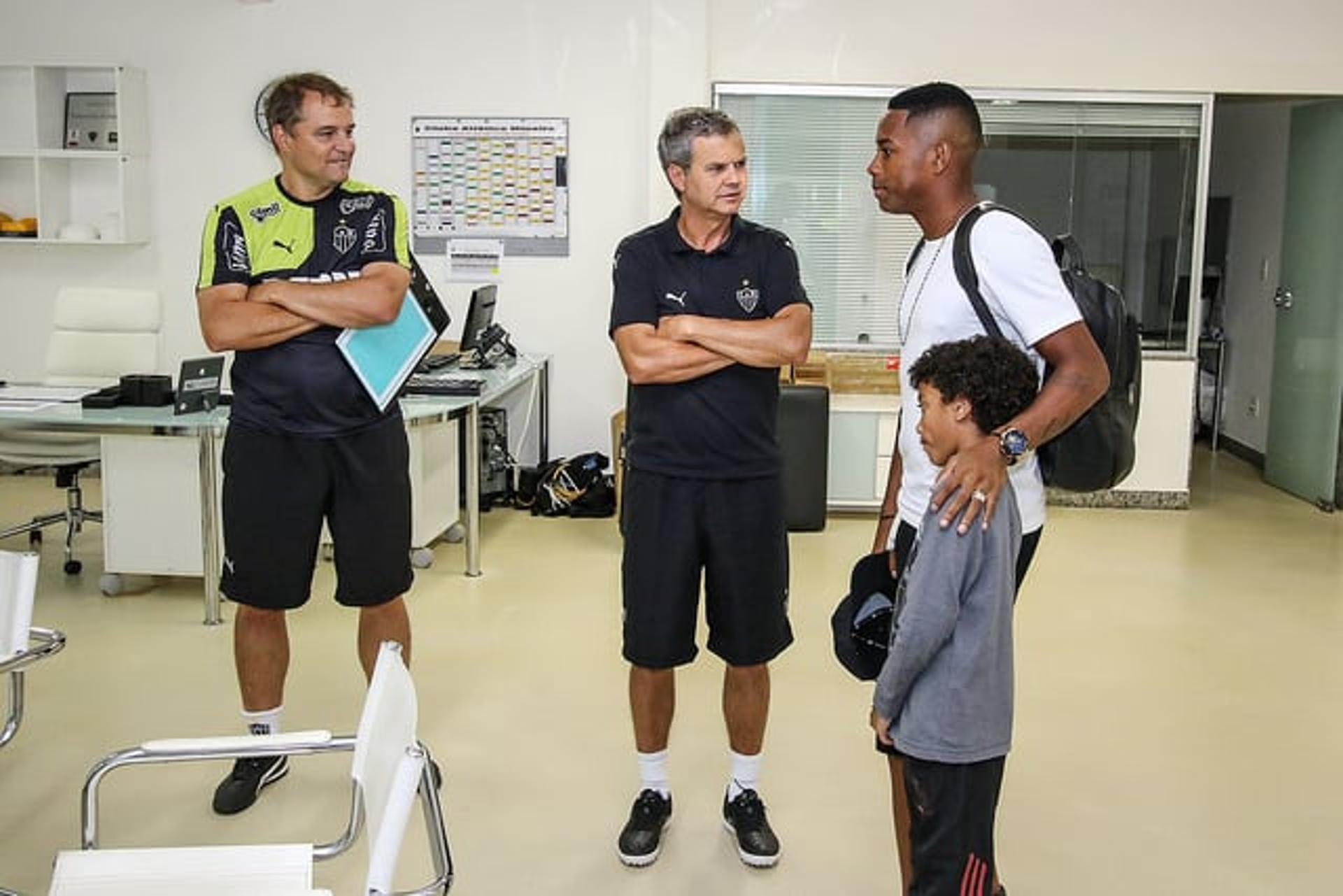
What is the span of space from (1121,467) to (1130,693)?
2.12 metres

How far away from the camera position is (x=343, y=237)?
317 centimetres

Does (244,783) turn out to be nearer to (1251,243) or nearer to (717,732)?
(717,732)

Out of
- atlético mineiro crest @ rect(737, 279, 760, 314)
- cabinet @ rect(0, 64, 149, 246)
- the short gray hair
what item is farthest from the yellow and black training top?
cabinet @ rect(0, 64, 149, 246)

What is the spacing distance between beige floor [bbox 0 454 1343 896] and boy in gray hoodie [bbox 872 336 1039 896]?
83 centimetres

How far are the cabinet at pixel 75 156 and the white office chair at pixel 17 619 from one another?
5.00 metres

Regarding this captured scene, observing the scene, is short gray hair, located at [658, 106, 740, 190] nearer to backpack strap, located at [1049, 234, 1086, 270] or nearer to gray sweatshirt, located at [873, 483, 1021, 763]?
backpack strap, located at [1049, 234, 1086, 270]

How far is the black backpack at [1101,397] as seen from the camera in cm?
228

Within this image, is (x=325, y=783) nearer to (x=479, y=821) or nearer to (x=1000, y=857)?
(x=479, y=821)

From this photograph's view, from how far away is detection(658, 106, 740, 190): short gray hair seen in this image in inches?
110

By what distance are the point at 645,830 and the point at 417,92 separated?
16.6ft

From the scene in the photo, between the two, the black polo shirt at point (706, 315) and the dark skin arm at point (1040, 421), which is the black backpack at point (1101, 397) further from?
the black polo shirt at point (706, 315)

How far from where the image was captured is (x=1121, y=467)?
7.73ft

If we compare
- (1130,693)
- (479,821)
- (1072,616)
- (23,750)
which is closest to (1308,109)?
(1072,616)

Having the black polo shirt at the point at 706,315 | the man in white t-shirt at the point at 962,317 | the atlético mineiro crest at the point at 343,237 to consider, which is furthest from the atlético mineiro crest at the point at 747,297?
the atlético mineiro crest at the point at 343,237
